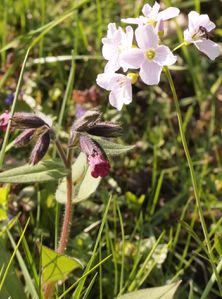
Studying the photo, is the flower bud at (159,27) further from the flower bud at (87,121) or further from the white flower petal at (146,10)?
the flower bud at (87,121)

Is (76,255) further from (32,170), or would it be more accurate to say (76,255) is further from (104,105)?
(104,105)

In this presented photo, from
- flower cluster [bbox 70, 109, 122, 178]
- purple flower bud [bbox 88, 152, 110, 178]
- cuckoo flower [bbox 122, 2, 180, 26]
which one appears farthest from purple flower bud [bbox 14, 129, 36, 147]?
cuckoo flower [bbox 122, 2, 180, 26]

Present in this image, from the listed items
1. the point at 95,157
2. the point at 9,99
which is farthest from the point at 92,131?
the point at 9,99

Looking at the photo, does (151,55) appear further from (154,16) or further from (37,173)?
(37,173)

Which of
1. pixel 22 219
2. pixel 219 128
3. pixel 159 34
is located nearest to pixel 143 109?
pixel 219 128

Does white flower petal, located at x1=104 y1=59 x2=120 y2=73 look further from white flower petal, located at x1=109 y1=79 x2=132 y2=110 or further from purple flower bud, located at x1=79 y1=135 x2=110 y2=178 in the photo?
purple flower bud, located at x1=79 y1=135 x2=110 y2=178

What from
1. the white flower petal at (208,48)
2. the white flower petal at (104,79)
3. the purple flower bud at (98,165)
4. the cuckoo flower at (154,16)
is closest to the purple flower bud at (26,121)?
the purple flower bud at (98,165)
